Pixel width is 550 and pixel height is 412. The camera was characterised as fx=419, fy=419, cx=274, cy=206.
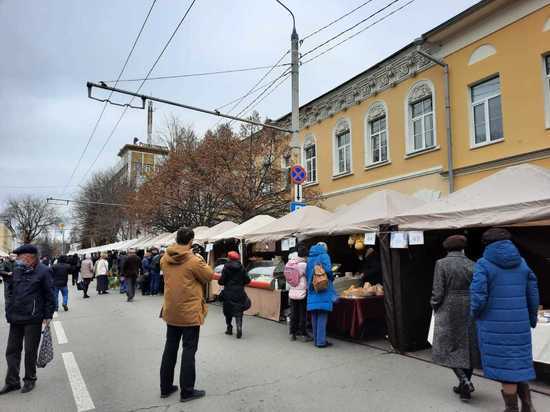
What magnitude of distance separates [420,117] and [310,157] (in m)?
6.73

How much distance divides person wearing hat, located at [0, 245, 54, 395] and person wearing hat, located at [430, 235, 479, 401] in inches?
188

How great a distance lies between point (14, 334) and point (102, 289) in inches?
568

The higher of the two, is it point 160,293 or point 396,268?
point 396,268

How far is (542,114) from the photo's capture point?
10.5 meters

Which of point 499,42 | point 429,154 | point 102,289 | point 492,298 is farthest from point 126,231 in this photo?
point 492,298

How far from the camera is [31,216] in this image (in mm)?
68250

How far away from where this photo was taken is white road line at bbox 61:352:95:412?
475cm

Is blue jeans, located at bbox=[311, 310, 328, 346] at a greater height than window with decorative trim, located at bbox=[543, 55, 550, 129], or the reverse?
window with decorative trim, located at bbox=[543, 55, 550, 129]

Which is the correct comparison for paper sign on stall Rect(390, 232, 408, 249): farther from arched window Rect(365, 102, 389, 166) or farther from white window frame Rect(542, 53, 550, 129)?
arched window Rect(365, 102, 389, 166)

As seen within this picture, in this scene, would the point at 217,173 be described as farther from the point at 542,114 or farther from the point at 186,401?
the point at 186,401

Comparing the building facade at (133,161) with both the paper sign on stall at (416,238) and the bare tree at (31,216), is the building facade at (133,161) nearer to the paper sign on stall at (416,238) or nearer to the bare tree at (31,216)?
the bare tree at (31,216)

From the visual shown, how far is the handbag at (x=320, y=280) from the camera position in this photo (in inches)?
281

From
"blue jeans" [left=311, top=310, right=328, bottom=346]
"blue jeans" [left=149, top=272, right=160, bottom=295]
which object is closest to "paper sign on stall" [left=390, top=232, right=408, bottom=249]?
"blue jeans" [left=311, top=310, right=328, bottom=346]

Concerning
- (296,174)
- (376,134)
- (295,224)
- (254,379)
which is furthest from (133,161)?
(254,379)
